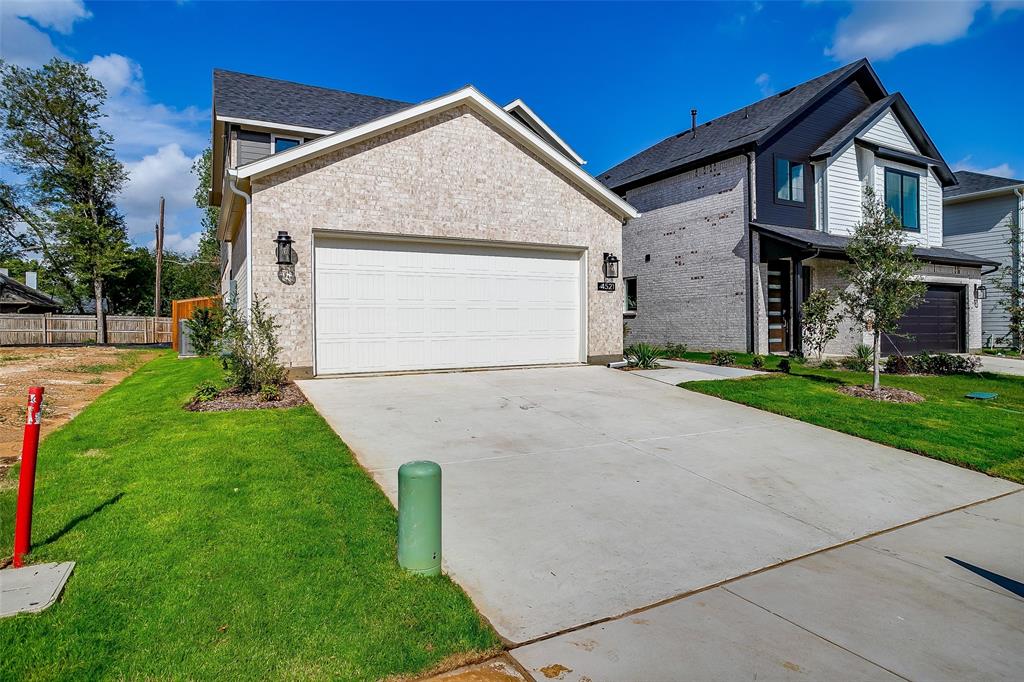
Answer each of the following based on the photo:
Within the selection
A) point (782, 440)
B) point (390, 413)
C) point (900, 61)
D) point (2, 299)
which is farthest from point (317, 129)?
point (2, 299)

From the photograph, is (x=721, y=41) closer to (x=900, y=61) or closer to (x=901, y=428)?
(x=900, y=61)

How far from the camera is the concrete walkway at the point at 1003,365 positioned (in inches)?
518

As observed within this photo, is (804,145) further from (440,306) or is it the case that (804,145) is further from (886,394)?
(440,306)

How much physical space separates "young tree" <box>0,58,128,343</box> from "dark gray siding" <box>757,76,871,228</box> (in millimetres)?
26142

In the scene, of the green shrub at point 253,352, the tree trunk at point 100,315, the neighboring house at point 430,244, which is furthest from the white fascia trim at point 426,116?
the tree trunk at point 100,315

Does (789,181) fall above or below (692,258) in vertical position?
above

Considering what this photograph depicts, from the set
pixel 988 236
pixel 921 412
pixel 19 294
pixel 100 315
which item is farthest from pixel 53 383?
pixel 988 236

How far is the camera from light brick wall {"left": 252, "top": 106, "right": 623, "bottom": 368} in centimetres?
943

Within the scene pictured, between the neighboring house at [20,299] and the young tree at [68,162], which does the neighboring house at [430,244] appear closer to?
the young tree at [68,162]

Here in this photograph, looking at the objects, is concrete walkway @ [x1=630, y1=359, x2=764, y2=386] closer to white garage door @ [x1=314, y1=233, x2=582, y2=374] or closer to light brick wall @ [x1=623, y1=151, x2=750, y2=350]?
white garage door @ [x1=314, y1=233, x2=582, y2=374]

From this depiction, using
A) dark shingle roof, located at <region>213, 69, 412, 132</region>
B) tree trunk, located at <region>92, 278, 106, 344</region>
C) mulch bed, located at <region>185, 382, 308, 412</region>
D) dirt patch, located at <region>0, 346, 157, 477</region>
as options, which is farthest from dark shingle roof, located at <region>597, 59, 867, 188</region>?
tree trunk, located at <region>92, 278, 106, 344</region>

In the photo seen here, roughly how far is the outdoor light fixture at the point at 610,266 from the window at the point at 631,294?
642 cm

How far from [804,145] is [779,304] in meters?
4.58

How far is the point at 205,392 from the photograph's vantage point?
25.8ft
